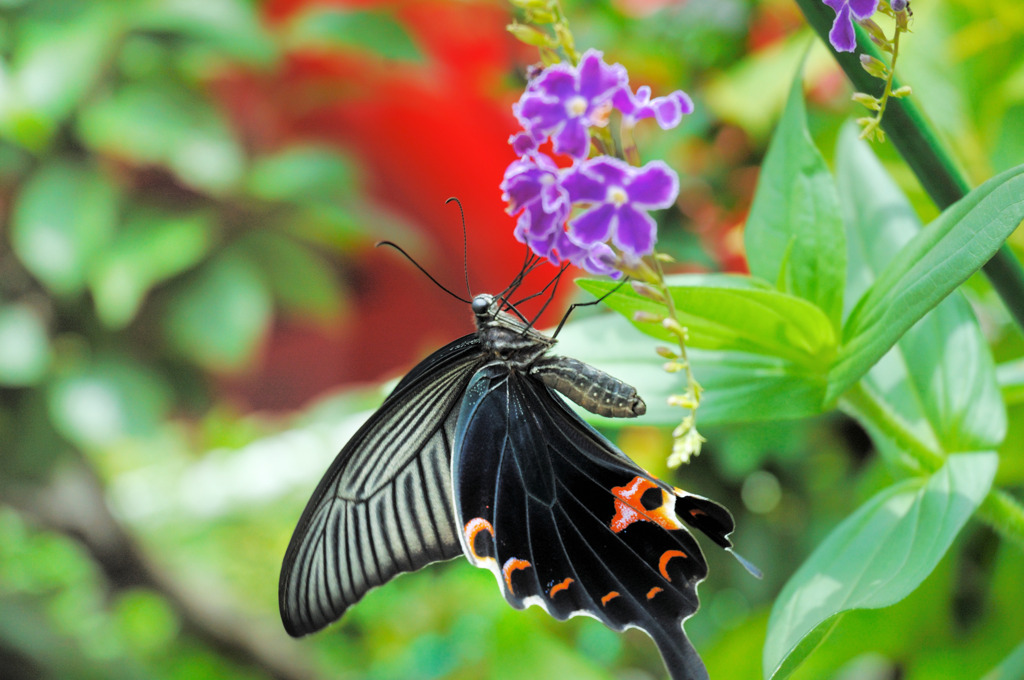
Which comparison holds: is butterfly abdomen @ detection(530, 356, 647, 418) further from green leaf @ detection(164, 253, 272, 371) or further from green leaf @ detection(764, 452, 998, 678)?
green leaf @ detection(164, 253, 272, 371)

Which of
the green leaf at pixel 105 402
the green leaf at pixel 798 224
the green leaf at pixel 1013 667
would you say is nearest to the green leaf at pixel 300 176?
the green leaf at pixel 105 402

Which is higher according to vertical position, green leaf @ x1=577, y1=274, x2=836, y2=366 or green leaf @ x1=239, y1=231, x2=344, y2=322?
green leaf @ x1=239, y1=231, x2=344, y2=322

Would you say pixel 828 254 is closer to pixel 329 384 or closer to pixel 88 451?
pixel 88 451

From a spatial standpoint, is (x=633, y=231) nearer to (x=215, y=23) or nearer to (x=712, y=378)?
(x=712, y=378)

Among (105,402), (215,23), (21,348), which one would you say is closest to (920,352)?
(215,23)

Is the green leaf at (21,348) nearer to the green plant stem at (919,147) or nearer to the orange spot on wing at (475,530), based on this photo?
the orange spot on wing at (475,530)

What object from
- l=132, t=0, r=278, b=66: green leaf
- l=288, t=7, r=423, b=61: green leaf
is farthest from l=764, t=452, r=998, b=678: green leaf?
l=132, t=0, r=278, b=66: green leaf

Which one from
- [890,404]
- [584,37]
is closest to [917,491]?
[890,404]
